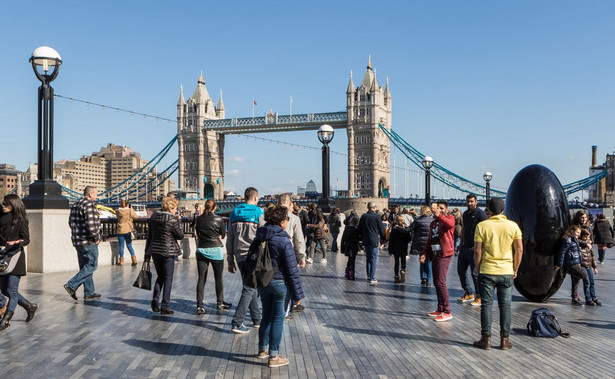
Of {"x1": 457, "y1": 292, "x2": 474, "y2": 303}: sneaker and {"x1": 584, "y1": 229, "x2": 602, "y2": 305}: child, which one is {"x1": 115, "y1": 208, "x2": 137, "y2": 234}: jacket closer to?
{"x1": 457, "y1": 292, "x2": 474, "y2": 303}: sneaker

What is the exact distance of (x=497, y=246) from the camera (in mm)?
6094

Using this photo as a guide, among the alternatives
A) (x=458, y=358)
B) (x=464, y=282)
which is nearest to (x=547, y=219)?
(x=464, y=282)

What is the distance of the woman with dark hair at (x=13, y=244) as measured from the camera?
21.7ft

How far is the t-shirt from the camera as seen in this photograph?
609cm

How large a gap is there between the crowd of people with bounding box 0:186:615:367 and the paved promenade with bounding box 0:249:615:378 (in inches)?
9.7

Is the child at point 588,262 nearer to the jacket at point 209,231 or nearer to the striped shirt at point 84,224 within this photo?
the jacket at point 209,231

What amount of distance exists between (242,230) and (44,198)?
5.91 meters

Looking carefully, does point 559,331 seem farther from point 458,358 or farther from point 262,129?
point 262,129

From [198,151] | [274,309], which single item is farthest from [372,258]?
[198,151]

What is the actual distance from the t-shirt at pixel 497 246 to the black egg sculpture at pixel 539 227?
2.71 meters

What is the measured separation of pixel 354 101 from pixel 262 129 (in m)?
15.9

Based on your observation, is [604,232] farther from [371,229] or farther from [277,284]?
[277,284]

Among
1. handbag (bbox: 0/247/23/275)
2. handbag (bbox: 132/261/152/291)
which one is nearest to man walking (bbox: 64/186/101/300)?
handbag (bbox: 132/261/152/291)

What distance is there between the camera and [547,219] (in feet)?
28.3
